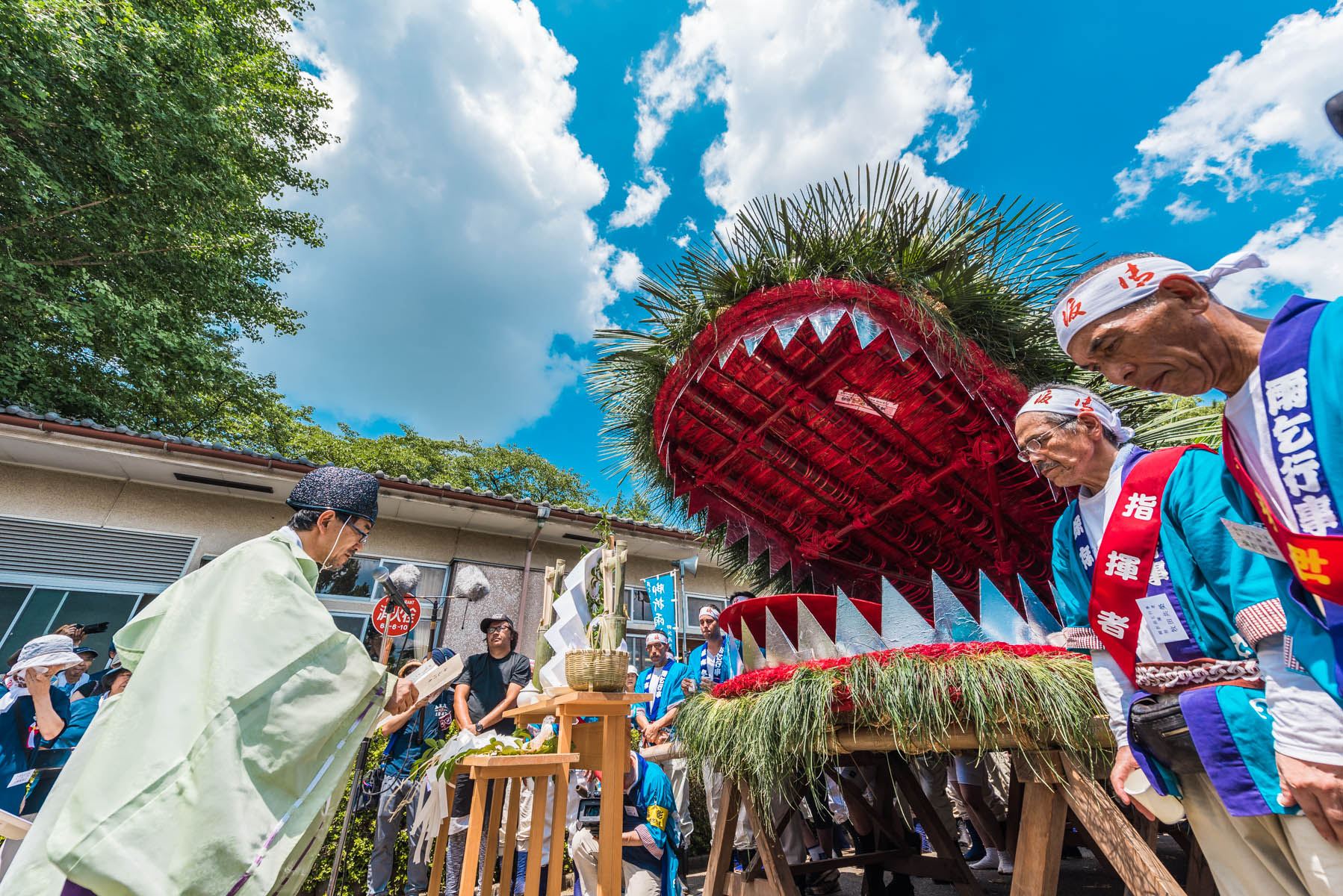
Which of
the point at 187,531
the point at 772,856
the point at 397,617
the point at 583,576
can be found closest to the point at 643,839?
the point at 772,856

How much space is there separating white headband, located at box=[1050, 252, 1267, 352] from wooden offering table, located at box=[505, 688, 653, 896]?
225cm

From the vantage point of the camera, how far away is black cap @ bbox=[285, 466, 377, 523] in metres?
2.02

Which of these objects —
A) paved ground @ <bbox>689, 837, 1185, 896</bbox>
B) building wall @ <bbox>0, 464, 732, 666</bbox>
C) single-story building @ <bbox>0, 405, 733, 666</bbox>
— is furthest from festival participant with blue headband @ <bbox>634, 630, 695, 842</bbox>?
single-story building @ <bbox>0, 405, 733, 666</bbox>

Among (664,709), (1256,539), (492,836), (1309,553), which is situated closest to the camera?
(1309,553)

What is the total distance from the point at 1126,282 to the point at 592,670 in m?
2.34

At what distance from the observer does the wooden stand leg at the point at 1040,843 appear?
70.4 inches

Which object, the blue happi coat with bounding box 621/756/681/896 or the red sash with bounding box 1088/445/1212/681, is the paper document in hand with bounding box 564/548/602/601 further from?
the red sash with bounding box 1088/445/1212/681

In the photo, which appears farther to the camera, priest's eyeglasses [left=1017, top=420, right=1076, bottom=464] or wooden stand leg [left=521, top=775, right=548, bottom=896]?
wooden stand leg [left=521, top=775, right=548, bottom=896]

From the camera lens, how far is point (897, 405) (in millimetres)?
3236

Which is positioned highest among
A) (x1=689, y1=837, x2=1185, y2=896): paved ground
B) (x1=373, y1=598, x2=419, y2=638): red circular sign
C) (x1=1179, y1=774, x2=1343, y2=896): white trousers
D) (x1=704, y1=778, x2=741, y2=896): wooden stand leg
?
(x1=373, y1=598, x2=419, y2=638): red circular sign

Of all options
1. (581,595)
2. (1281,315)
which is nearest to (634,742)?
(581,595)

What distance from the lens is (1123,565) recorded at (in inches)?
58.6

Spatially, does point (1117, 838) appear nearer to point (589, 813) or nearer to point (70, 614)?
point (589, 813)

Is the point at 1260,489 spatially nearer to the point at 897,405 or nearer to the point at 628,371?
the point at 897,405
